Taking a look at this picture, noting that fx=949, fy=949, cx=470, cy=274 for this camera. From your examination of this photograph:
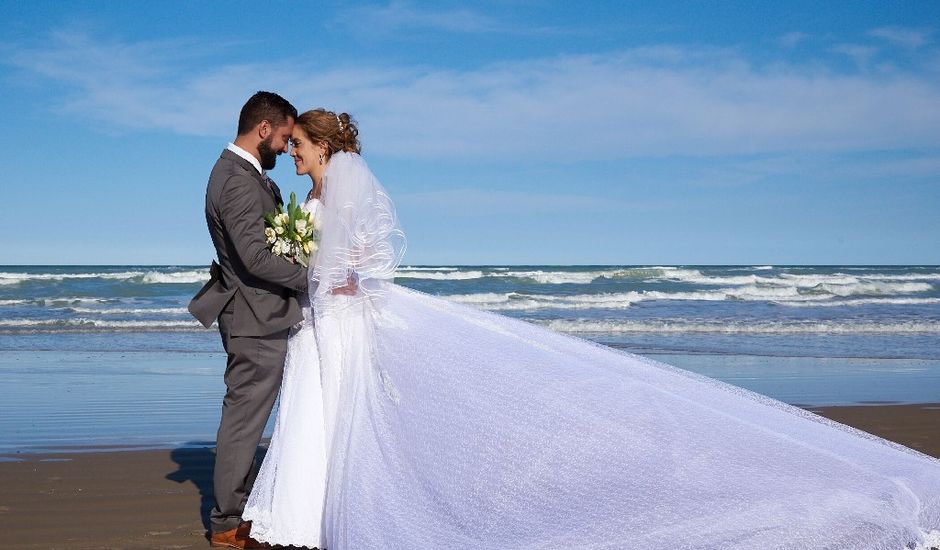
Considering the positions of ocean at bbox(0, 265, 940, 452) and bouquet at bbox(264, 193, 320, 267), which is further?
ocean at bbox(0, 265, 940, 452)

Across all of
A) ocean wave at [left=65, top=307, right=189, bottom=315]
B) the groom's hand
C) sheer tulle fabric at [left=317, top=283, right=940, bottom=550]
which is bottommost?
ocean wave at [left=65, top=307, right=189, bottom=315]

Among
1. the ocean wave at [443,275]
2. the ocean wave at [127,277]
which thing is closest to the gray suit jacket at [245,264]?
the ocean wave at [127,277]

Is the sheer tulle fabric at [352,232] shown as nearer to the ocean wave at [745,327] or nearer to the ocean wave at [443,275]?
the ocean wave at [745,327]

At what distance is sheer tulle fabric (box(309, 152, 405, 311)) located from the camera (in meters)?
4.05

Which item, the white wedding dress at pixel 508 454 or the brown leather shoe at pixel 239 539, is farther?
the brown leather shoe at pixel 239 539

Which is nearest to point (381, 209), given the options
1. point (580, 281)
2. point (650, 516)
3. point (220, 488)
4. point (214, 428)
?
point (220, 488)

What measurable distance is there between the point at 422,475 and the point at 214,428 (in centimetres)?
417

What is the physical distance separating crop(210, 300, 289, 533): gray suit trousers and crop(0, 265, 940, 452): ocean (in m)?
2.94

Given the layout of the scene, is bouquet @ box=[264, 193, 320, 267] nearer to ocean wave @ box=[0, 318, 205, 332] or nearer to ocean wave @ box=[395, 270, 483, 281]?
ocean wave @ box=[0, 318, 205, 332]

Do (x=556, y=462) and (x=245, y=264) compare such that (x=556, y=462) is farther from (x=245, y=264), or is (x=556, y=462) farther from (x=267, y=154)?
(x=267, y=154)

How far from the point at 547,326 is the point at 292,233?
1457 cm

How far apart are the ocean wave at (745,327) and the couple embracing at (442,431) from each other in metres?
13.7

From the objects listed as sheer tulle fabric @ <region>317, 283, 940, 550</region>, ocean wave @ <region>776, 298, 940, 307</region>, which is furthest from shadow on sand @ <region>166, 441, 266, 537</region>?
ocean wave @ <region>776, 298, 940, 307</region>

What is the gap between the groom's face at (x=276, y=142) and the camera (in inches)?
166
